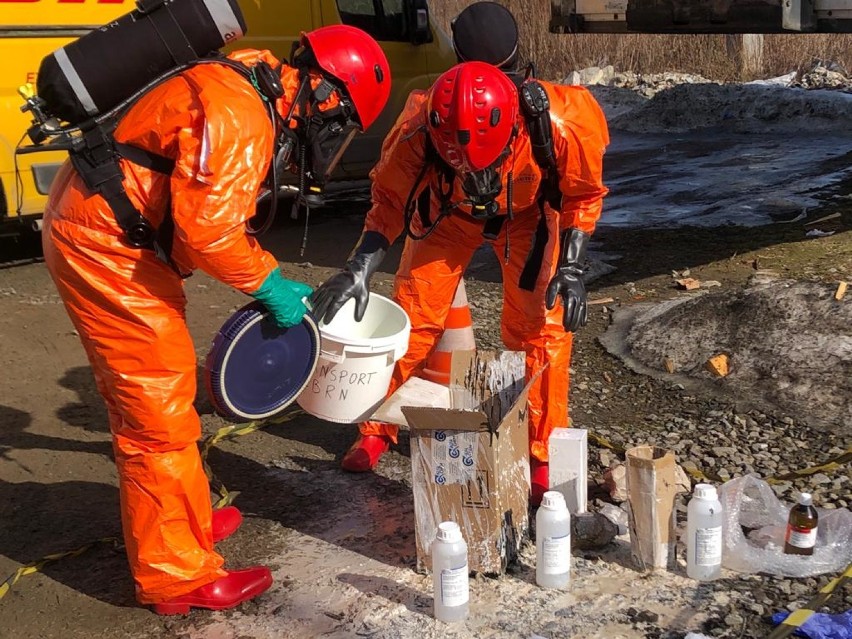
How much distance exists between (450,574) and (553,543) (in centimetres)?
39

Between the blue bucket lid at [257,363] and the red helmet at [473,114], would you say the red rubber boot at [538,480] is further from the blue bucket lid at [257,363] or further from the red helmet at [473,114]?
the red helmet at [473,114]

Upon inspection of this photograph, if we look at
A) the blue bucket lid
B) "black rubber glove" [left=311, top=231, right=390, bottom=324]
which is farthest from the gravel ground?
"black rubber glove" [left=311, top=231, right=390, bottom=324]

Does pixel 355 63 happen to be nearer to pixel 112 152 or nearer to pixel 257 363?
pixel 112 152

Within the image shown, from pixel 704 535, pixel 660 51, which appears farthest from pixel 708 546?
pixel 660 51

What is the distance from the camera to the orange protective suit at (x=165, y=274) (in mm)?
2949

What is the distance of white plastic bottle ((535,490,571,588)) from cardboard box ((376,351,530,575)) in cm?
16

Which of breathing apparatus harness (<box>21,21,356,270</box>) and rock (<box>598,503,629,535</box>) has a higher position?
breathing apparatus harness (<box>21,21,356,270</box>)

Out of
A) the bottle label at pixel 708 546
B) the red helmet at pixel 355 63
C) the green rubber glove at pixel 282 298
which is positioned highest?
the red helmet at pixel 355 63

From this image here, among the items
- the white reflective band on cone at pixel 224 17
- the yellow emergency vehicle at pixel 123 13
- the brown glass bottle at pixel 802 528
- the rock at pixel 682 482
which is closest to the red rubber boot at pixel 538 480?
the rock at pixel 682 482

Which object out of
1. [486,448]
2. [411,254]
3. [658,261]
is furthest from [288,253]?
[486,448]

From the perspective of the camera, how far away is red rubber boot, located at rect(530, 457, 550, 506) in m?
4.07

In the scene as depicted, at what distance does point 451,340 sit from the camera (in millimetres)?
4914

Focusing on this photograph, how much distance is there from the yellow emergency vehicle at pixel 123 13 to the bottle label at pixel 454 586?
3.76 metres

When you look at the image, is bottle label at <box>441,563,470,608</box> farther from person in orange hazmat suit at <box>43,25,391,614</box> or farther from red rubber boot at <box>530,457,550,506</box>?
red rubber boot at <box>530,457,550,506</box>
